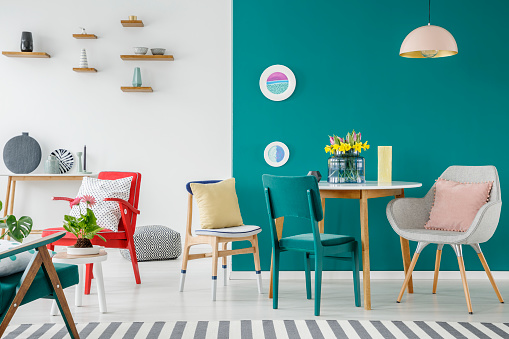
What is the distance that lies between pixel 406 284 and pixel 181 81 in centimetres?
327

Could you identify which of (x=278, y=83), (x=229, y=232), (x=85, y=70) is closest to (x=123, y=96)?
(x=85, y=70)

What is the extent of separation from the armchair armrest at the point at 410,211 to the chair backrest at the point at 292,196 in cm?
81

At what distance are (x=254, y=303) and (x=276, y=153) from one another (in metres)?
1.24

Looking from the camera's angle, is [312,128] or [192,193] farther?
[312,128]

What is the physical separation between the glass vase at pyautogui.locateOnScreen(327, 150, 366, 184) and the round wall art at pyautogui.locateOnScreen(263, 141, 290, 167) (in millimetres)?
570

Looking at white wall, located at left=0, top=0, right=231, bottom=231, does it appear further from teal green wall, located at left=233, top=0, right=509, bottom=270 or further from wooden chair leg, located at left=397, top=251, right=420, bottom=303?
wooden chair leg, located at left=397, top=251, right=420, bottom=303

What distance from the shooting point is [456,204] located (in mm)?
3643

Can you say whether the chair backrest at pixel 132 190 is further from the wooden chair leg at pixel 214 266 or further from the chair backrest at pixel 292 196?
the chair backrest at pixel 292 196

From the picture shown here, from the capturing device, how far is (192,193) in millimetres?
3871

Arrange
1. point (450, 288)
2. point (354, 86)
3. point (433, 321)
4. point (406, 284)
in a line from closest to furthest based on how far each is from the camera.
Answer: point (433, 321), point (406, 284), point (450, 288), point (354, 86)

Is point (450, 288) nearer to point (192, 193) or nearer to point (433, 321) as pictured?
point (433, 321)

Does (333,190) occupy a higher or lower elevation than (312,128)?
lower

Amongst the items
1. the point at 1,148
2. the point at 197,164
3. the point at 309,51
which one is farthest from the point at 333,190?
the point at 1,148

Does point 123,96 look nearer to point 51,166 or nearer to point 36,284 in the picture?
point 51,166
